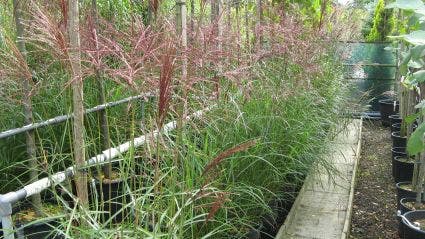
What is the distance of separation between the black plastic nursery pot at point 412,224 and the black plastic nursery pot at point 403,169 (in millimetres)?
1321

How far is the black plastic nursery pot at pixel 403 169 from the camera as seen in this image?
4762mm

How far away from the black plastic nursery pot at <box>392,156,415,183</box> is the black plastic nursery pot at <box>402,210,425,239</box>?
4.33 ft

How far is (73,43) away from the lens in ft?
6.56

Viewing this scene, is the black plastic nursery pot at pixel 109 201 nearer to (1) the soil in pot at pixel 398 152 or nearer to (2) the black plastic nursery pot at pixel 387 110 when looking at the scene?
(1) the soil in pot at pixel 398 152

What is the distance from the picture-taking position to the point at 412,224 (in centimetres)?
A: 334

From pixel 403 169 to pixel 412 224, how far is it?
1.57 metres

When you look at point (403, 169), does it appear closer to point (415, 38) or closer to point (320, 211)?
point (320, 211)

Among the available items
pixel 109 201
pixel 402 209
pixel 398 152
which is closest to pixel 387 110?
pixel 398 152

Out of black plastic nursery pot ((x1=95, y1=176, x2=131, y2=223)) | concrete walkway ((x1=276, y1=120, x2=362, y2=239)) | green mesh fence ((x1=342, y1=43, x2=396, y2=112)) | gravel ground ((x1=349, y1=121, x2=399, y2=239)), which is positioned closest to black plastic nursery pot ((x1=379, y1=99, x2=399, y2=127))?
green mesh fence ((x1=342, y1=43, x2=396, y2=112))

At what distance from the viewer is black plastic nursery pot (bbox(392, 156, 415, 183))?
476cm

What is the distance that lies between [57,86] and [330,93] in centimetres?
266

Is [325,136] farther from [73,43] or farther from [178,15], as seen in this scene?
[73,43]

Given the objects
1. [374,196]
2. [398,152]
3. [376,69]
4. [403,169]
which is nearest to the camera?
[374,196]

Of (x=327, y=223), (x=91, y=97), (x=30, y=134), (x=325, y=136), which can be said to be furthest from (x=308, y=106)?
(x=30, y=134)
